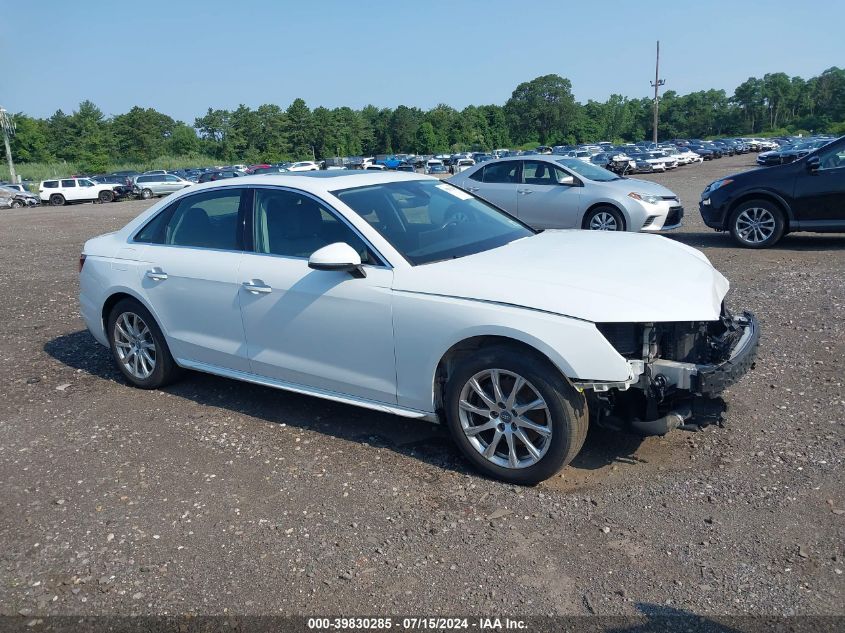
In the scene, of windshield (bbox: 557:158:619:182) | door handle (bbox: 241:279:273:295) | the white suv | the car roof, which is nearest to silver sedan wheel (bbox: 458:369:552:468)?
door handle (bbox: 241:279:273:295)

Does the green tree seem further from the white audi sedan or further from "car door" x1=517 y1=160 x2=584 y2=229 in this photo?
the white audi sedan

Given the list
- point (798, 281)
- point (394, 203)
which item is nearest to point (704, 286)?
point (394, 203)

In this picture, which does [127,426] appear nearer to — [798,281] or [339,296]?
[339,296]

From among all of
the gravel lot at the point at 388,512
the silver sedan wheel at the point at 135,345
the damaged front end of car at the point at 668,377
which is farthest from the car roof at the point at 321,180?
the damaged front end of car at the point at 668,377

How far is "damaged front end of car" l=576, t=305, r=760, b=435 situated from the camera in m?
3.49

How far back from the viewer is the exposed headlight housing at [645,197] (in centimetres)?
1131

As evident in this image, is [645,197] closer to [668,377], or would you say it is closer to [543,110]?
[668,377]

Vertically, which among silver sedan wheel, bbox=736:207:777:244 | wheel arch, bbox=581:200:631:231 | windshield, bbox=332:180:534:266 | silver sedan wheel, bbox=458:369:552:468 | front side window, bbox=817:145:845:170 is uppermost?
front side window, bbox=817:145:845:170

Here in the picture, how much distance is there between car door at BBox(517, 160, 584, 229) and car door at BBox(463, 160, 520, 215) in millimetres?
142

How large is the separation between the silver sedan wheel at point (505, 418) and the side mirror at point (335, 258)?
98cm

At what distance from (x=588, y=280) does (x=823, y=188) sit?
7.74 m

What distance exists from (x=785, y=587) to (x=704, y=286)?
1609 mm

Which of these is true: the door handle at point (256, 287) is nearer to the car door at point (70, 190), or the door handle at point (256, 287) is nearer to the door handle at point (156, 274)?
the door handle at point (156, 274)

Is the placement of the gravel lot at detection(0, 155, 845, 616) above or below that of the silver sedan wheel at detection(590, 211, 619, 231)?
below
